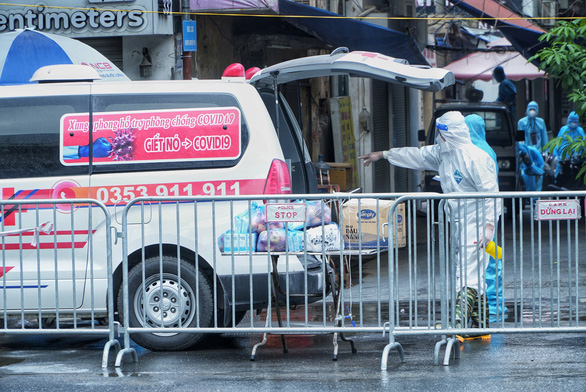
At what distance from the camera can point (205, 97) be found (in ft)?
25.7

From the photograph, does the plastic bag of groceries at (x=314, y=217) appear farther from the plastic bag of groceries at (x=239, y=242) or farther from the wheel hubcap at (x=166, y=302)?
the wheel hubcap at (x=166, y=302)

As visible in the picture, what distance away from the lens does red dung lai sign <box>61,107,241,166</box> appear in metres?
7.74

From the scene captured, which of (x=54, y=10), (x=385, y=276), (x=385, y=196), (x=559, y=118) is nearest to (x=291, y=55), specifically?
(x=54, y=10)

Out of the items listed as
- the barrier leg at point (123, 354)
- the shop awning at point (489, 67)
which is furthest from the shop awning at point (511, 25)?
the barrier leg at point (123, 354)

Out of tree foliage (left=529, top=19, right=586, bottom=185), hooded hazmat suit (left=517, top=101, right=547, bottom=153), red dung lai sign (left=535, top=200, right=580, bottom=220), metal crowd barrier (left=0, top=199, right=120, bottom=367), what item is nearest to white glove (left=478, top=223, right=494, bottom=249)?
red dung lai sign (left=535, top=200, right=580, bottom=220)

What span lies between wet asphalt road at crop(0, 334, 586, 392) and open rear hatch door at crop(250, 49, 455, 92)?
227 centimetres

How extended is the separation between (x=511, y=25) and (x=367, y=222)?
1076cm

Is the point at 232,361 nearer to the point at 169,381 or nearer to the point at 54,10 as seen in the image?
the point at 169,381

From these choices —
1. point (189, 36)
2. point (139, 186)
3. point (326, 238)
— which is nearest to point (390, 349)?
point (326, 238)

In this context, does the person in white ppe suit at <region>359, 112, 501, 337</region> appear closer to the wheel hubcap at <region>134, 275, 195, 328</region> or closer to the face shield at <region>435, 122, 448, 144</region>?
the face shield at <region>435, 122, 448, 144</region>

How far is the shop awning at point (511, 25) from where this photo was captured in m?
17.0

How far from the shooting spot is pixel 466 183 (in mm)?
8258

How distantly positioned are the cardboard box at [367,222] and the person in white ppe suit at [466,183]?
0.47 metres

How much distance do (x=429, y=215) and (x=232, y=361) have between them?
5.79ft
